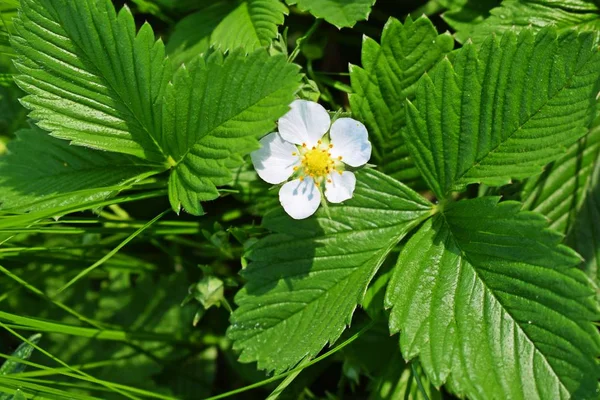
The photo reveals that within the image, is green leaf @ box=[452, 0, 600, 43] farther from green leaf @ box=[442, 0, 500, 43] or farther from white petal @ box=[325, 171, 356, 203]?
white petal @ box=[325, 171, 356, 203]

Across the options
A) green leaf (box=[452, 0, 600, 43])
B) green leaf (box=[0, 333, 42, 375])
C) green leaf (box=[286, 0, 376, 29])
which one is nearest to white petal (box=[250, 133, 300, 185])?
green leaf (box=[286, 0, 376, 29])

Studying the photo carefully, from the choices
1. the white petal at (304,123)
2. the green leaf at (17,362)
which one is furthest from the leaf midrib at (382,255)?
the green leaf at (17,362)

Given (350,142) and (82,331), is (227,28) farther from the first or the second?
(82,331)

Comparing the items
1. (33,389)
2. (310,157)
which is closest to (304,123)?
(310,157)

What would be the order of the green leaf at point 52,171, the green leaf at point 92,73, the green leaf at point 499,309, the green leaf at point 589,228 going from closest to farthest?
the green leaf at point 499,309 → the green leaf at point 92,73 → the green leaf at point 52,171 → the green leaf at point 589,228

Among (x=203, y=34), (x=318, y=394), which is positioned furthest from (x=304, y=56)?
(x=318, y=394)

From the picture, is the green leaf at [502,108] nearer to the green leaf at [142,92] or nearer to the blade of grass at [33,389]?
the green leaf at [142,92]

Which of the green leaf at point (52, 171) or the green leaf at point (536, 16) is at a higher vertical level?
the green leaf at point (536, 16)
